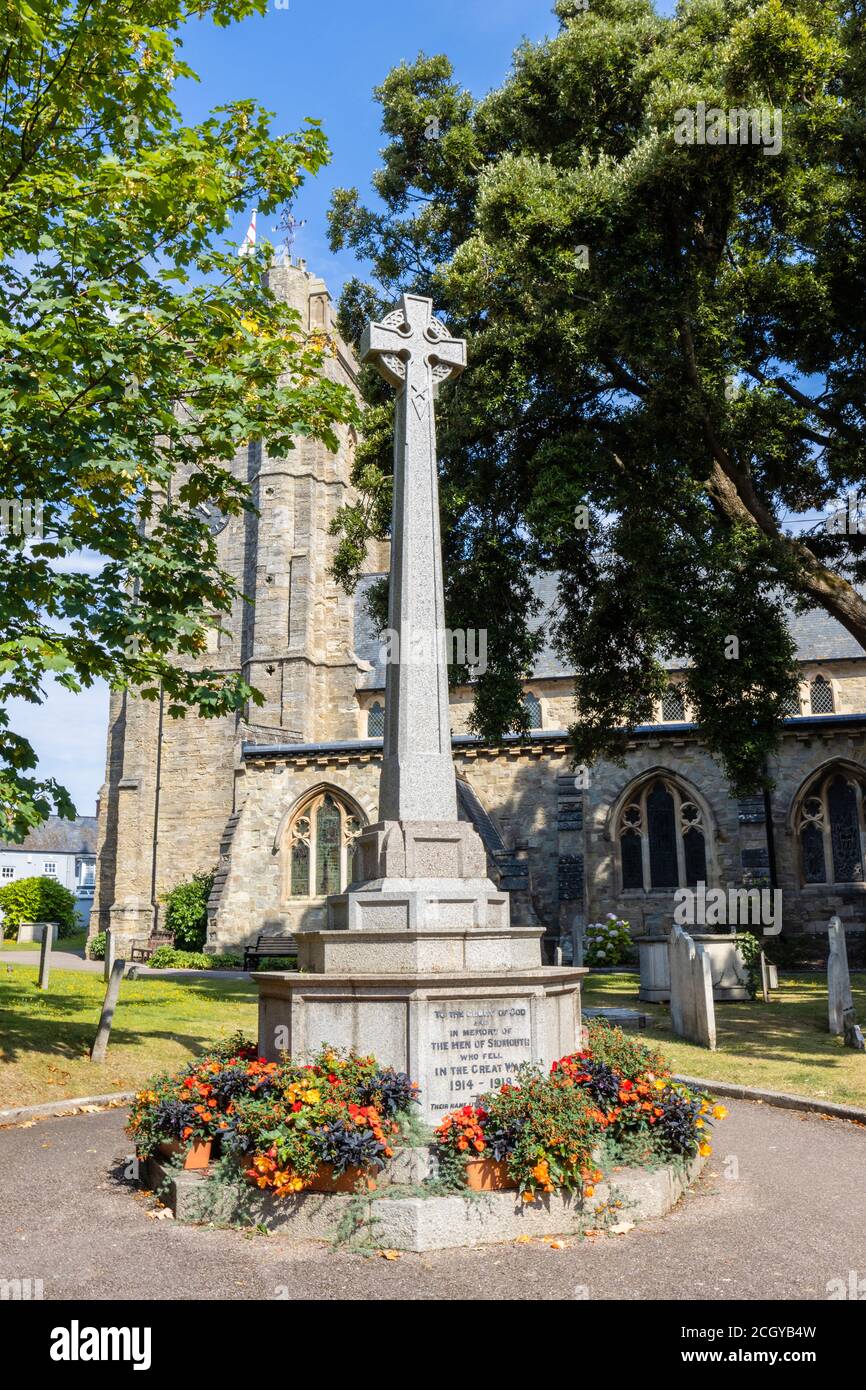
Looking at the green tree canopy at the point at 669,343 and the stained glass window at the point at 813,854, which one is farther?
the stained glass window at the point at 813,854

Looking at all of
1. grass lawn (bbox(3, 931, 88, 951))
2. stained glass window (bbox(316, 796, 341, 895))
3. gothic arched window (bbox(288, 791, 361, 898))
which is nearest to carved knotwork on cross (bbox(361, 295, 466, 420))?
gothic arched window (bbox(288, 791, 361, 898))

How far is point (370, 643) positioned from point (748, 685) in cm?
2548

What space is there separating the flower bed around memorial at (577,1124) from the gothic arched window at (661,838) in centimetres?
2090

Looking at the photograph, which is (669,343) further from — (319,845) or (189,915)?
(189,915)

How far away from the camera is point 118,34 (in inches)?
389

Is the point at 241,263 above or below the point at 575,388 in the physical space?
below

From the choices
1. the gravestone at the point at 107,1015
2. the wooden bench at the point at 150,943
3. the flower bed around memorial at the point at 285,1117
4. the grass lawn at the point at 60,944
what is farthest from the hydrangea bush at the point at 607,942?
the flower bed around memorial at the point at 285,1117

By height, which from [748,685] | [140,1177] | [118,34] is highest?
[118,34]

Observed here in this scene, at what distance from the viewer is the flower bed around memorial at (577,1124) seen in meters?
5.98

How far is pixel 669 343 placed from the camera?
14.8m

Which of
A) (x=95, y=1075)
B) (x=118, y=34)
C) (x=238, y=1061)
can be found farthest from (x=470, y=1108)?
(x=118, y=34)

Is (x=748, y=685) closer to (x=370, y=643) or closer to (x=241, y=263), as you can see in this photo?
(x=241, y=263)

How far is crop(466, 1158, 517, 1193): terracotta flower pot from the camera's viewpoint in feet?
19.7

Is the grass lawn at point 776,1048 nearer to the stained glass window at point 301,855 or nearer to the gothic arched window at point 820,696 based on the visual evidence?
the stained glass window at point 301,855
